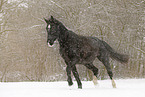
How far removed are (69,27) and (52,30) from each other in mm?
5415

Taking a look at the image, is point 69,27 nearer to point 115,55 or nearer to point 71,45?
point 115,55

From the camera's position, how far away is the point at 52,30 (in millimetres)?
5312

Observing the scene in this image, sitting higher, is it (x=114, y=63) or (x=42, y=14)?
(x=42, y=14)

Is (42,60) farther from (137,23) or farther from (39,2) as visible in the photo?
(137,23)

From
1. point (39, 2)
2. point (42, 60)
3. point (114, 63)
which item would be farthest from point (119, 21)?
point (42, 60)

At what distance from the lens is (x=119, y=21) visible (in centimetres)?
1090

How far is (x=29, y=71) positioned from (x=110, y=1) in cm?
823

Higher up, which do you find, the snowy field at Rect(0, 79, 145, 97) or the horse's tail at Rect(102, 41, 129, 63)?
the horse's tail at Rect(102, 41, 129, 63)

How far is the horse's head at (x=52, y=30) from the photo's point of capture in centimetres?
523

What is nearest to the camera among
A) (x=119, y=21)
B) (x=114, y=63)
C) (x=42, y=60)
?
(x=119, y=21)

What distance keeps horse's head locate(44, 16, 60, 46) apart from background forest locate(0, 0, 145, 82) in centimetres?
460

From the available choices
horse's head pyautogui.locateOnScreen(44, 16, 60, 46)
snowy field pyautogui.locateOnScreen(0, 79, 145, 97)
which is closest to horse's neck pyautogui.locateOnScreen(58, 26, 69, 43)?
horse's head pyautogui.locateOnScreen(44, 16, 60, 46)

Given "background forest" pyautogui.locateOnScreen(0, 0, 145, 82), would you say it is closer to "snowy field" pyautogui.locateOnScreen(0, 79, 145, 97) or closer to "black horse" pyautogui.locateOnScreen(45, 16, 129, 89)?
"black horse" pyautogui.locateOnScreen(45, 16, 129, 89)

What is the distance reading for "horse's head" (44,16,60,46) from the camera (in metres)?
5.23
